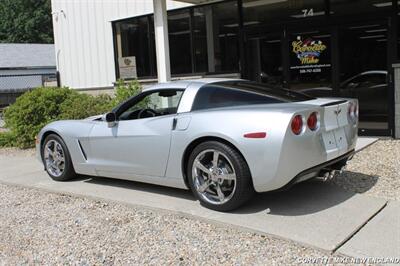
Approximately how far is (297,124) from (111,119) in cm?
258

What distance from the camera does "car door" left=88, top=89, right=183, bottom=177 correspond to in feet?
19.0

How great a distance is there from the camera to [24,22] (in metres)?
60.0

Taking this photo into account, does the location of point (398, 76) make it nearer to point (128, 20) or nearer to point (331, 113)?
point (331, 113)

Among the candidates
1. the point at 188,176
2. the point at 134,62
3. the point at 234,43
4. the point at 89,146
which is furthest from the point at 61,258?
the point at 134,62

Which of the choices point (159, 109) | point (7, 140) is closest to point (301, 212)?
point (159, 109)

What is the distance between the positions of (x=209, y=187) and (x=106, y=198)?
4.92 ft

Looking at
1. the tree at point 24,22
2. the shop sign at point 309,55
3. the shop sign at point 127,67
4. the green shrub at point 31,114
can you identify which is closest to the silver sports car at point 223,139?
the shop sign at point 309,55

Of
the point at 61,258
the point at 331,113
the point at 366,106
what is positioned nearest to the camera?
the point at 61,258

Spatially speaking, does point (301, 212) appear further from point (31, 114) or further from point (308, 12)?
point (31, 114)

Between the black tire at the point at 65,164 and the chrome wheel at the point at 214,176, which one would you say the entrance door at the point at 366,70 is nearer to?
the chrome wheel at the point at 214,176

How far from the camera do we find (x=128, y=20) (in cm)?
1423

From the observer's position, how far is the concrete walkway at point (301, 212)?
4.38m

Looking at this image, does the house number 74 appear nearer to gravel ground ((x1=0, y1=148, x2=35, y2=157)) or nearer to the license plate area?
the license plate area

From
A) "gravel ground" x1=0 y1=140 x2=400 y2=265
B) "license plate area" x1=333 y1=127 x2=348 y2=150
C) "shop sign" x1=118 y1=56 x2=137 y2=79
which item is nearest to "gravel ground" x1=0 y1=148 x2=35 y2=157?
"shop sign" x1=118 y1=56 x2=137 y2=79
